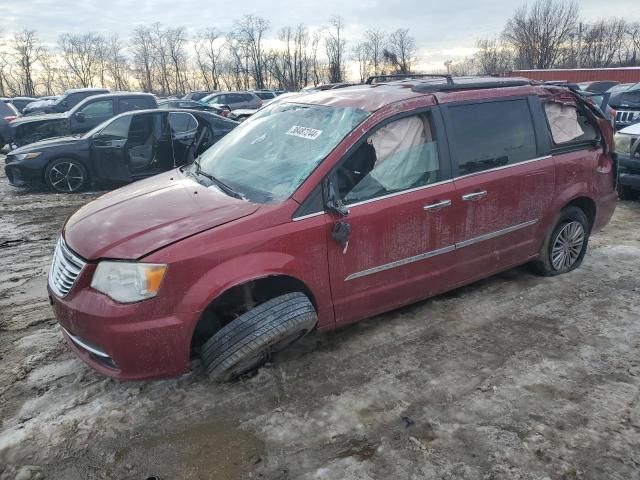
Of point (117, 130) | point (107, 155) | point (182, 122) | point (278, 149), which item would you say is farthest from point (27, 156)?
point (278, 149)

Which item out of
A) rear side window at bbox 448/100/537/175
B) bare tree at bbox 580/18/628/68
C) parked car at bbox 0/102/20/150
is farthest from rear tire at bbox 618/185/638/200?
bare tree at bbox 580/18/628/68

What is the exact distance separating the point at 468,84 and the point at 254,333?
2526 millimetres

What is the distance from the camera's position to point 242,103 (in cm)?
2291

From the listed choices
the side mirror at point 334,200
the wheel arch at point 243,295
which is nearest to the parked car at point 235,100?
the side mirror at point 334,200

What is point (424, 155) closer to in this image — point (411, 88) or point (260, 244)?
point (411, 88)

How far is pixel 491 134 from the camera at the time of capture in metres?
3.72

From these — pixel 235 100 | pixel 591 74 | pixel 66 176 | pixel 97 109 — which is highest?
pixel 591 74

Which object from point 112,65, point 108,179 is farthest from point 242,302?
point 112,65

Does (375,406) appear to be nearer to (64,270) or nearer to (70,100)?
(64,270)

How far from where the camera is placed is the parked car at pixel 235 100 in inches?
890

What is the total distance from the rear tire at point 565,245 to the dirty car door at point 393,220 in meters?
1.33

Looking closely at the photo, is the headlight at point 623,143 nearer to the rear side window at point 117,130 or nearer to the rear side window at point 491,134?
the rear side window at point 491,134

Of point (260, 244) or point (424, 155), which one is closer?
point (260, 244)

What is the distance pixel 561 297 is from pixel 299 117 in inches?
106
